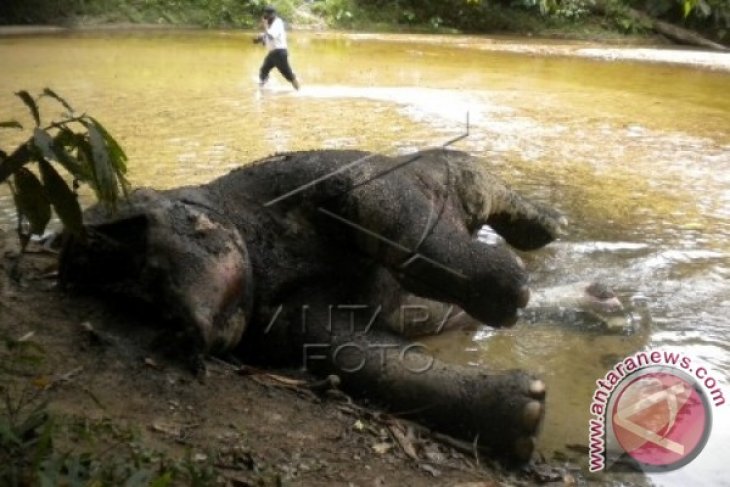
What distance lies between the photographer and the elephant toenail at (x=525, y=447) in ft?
8.34

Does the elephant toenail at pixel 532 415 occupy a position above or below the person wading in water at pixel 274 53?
below

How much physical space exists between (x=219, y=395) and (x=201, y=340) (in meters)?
0.20

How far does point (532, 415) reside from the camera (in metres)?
2.55

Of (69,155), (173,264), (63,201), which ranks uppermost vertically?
(69,155)

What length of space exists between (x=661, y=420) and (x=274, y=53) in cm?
897

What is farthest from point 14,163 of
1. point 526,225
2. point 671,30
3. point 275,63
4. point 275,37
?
point 671,30

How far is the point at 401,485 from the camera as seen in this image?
2.25 metres

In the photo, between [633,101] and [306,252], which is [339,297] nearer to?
[306,252]

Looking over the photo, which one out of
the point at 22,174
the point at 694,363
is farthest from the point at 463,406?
the point at 22,174

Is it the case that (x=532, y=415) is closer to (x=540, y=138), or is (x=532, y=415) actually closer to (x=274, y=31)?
(x=540, y=138)

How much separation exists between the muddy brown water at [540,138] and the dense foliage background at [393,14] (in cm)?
554

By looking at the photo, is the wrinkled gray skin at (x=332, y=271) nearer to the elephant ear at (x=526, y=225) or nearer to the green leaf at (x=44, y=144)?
the elephant ear at (x=526, y=225)

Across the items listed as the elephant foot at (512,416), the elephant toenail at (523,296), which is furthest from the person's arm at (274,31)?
the elephant foot at (512,416)

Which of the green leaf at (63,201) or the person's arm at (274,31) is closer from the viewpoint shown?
the green leaf at (63,201)
